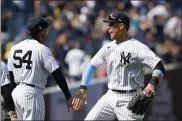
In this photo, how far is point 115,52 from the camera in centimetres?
904

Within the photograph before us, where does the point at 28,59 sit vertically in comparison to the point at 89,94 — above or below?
above

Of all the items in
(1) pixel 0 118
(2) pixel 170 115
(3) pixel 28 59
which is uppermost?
(3) pixel 28 59

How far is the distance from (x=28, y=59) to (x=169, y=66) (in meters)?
7.44

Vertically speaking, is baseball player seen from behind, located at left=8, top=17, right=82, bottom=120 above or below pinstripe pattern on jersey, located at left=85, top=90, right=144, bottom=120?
above

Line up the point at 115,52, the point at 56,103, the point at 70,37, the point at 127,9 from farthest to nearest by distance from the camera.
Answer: the point at 127,9
the point at 70,37
the point at 56,103
the point at 115,52

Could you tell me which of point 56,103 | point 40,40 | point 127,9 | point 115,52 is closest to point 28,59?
point 40,40

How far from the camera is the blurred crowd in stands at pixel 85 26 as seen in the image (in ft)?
54.1

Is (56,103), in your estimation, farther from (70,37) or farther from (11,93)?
(11,93)

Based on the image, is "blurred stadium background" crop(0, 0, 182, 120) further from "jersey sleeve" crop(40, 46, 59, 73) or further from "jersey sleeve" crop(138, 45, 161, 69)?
"jersey sleeve" crop(40, 46, 59, 73)

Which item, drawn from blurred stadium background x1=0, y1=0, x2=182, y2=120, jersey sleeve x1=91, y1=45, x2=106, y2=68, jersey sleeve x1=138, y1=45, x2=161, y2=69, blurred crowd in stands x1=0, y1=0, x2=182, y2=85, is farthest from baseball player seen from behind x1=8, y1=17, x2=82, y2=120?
blurred crowd in stands x1=0, y1=0, x2=182, y2=85

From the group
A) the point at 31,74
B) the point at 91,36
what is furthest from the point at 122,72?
the point at 91,36

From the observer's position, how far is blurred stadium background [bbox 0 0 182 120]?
14992mm

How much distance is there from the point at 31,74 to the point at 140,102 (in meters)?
1.46

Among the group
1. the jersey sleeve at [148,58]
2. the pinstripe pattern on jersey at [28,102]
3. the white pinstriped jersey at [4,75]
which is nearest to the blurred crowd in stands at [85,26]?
the jersey sleeve at [148,58]
